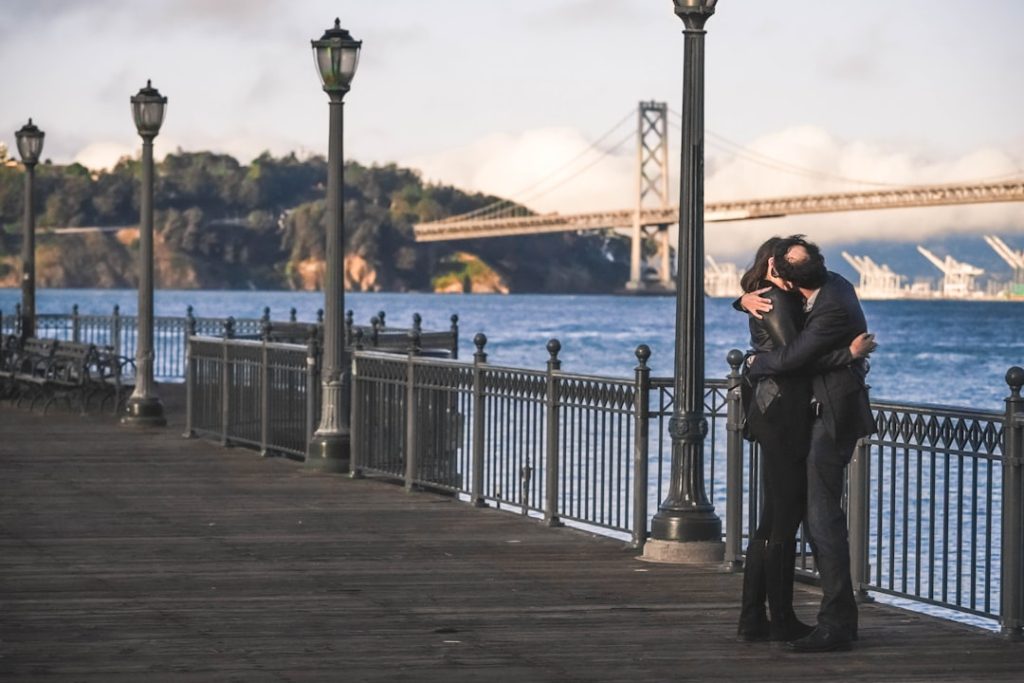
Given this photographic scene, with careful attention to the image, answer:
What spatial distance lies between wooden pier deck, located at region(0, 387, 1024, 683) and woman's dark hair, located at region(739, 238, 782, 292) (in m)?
1.56

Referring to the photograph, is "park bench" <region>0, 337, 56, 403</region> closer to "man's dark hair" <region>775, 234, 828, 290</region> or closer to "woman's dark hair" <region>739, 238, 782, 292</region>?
"woman's dark hair" <region>739, 238, 782, 292</region>

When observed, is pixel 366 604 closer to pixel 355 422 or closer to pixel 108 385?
pixel 355 422

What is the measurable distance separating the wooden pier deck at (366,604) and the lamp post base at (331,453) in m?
1.57

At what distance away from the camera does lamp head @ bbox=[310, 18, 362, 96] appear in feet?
54.3

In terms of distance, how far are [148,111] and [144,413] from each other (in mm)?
3347

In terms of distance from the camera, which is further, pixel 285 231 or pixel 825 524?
pixel 285 231

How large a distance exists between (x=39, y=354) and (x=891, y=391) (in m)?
42.1

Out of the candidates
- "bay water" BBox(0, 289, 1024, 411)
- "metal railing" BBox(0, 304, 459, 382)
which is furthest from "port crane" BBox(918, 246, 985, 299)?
"metal railing" BBox(0, 304, 459, 382)

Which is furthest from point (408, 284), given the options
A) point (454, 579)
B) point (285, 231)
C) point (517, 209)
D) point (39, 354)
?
point (454, 579)

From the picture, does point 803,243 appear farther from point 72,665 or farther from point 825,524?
point 72,665

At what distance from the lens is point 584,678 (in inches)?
305

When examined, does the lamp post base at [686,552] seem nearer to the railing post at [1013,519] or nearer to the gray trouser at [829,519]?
the railing post at [1013,519]

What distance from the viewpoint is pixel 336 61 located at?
54.3 ft

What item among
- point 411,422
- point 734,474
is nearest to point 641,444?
point 734,474
